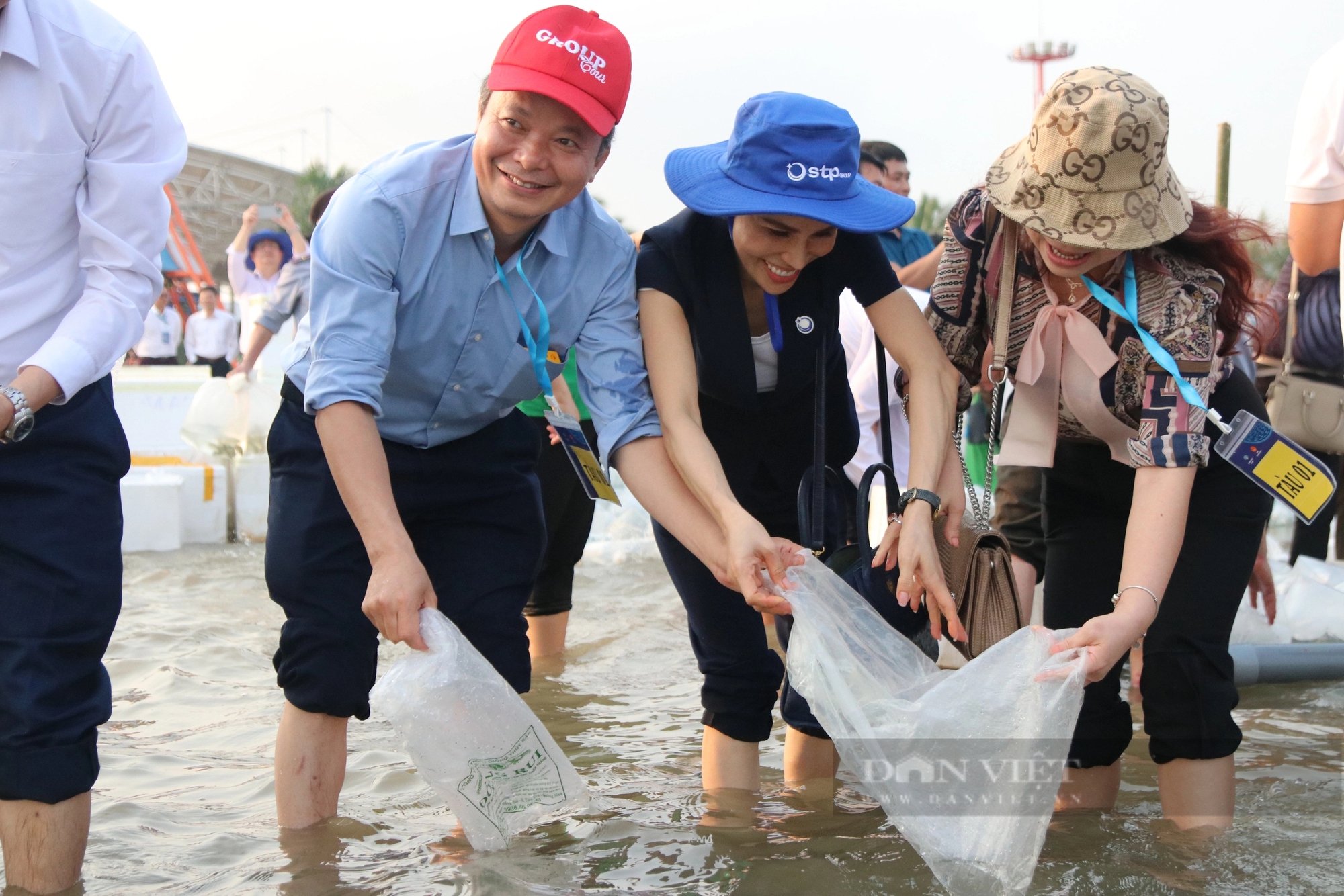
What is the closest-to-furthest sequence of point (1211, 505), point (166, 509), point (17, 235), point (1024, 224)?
point (17, 235)
point (1024, 224)
point (1211, 505)
point (166, 509)

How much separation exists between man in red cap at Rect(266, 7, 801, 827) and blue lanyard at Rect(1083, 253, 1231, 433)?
2.56 ft

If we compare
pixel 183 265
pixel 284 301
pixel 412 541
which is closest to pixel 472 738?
pixel 412 541

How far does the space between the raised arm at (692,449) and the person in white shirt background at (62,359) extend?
96 centimetres

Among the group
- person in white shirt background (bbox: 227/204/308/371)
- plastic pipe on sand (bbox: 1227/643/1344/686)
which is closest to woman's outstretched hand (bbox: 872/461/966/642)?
plastic pipe on sand (bbox: 1227/643/1344/686)

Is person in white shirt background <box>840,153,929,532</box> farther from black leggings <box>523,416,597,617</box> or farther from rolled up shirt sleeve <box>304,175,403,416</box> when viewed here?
rolled up shirt sleeve <box>304,175,403,416</box>

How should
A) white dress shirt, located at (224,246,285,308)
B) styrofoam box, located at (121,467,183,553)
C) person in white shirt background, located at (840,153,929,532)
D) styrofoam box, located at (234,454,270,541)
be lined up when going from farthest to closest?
1. white dress shirt, located at (224,246,285,308)
2. styrofoam box, located at (234,454,270,541)
3. styrofoam box, located at (121,467,183,553)
4. person in white shirt background, located at (840,153,929,532)

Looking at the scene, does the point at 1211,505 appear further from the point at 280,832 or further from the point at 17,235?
the point at 17,235

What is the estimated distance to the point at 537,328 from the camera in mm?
2420

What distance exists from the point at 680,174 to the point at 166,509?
530 centimetres

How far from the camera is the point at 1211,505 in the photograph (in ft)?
8.00

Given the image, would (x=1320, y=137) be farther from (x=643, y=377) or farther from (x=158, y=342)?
(x=158, y=342)

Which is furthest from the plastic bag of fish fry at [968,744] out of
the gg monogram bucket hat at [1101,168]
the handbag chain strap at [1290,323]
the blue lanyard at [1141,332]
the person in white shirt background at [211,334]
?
the person in white shirt background at [211,334]

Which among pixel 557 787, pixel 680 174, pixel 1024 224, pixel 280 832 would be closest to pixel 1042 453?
pixel 1024 224

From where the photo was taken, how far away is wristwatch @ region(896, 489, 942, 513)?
2312mm
